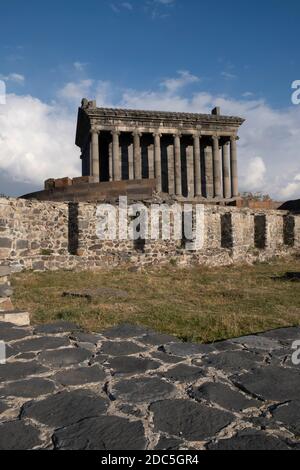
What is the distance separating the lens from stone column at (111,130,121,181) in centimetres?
2752

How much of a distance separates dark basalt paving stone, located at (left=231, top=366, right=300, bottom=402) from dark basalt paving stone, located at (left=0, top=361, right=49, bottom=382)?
5.72 ft

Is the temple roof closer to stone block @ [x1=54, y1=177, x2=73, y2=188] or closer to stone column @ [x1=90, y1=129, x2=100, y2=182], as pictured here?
stone column @ [x1=90, y1=129, x2=100, y2=182]

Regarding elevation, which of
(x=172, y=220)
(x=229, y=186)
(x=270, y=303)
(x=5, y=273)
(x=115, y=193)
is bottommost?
(x=270, y=303)

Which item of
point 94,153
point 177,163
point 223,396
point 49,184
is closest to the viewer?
point 223,396

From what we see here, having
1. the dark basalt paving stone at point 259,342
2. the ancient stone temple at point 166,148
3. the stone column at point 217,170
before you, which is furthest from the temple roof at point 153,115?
the dark basalt paving stone at point 259,342

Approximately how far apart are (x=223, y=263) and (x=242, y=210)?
11.3 ft

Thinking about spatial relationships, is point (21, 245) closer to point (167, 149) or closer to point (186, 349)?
point (186, 349)

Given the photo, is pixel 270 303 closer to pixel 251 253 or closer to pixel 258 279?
pixel 258 279

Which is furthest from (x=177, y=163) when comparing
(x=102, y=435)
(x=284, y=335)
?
(x=102, y=435)

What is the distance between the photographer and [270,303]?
7.69 metres

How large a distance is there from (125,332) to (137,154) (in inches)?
979

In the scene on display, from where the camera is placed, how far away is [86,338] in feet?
14.3

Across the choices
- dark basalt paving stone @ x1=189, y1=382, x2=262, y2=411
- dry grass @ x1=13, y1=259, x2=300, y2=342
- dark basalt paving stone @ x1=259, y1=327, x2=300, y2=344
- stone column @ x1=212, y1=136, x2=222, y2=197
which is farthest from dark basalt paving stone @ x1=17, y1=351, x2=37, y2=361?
stone column @ x1=212, y1=136, x2=222, y2=197

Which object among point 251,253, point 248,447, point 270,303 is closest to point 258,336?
point 248,447
